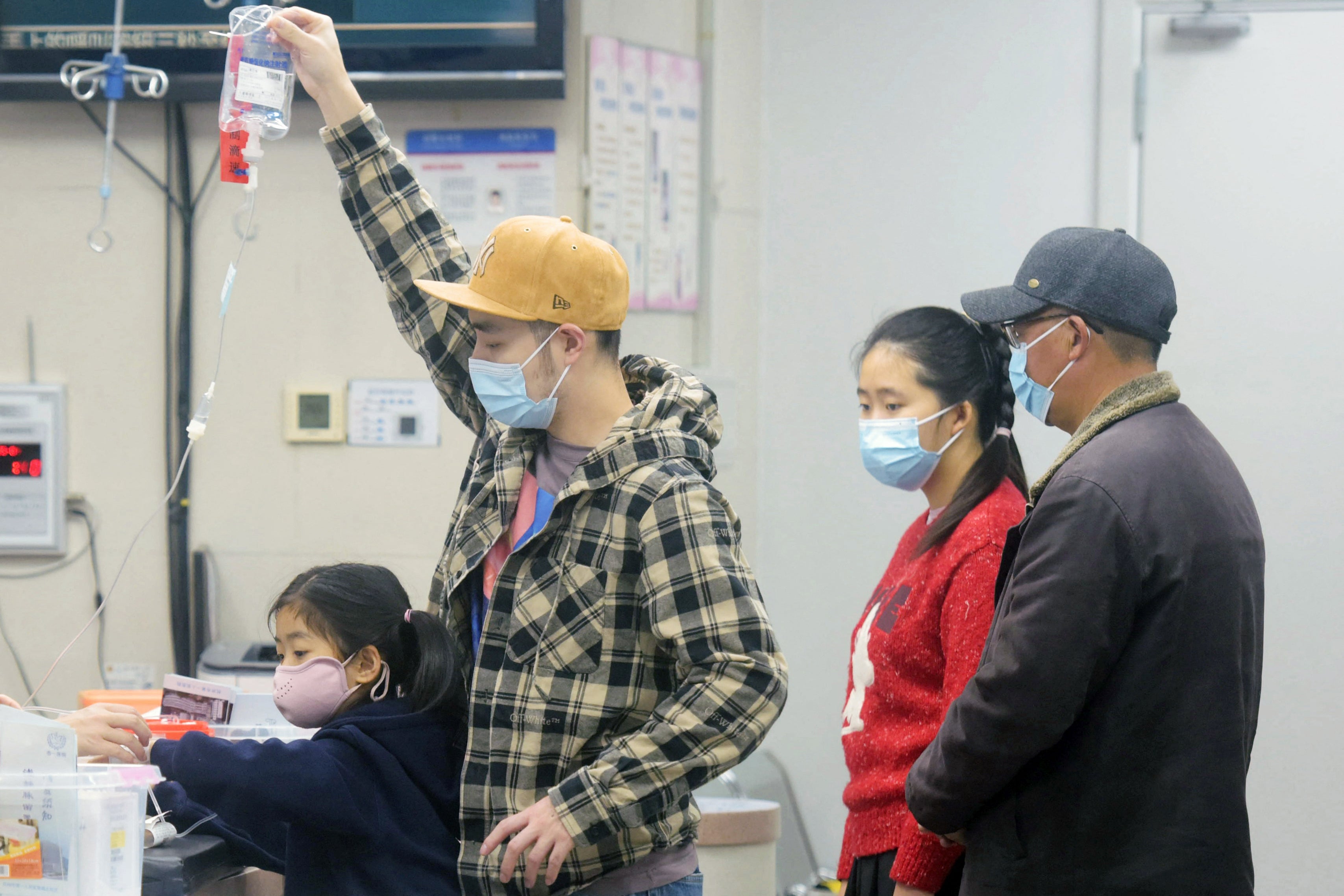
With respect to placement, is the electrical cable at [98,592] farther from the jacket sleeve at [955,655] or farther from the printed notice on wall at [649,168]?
the jacket sleeve at [955,655]

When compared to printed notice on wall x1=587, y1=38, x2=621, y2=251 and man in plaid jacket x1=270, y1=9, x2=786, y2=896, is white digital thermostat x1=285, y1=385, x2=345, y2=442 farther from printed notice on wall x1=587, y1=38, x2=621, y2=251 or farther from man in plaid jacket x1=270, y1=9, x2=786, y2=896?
man in plaid jacket x1=270, y1=9, x2=786, y2=896

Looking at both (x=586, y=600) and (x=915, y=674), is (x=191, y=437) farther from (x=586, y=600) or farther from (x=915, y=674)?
(x=915, y=674)

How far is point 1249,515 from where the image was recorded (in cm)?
135

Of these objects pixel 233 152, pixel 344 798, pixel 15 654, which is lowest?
pixel 15 654

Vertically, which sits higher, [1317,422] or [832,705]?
[1317,422]

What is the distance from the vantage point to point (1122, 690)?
1297 mm

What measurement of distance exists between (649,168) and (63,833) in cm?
194

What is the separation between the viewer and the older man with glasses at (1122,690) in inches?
50.1

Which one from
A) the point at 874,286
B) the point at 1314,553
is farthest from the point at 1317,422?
the point at 874,286

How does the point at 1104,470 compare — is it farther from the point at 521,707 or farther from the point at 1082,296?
the point at 521,707

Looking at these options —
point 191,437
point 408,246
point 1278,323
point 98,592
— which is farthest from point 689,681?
point 1278,323

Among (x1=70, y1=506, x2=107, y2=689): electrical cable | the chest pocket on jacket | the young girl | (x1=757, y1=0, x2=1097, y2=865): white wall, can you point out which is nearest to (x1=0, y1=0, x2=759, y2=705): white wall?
(x1=70, y1=506, x2=107, y2=689): electrical cable

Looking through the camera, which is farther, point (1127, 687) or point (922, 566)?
point (922, 566)

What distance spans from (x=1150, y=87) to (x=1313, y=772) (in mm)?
1665
